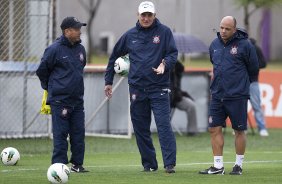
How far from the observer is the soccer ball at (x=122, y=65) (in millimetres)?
14969

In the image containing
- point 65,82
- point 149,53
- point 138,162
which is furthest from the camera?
point 138,162

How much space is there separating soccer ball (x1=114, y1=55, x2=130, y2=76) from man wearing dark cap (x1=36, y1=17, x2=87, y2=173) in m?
0.78

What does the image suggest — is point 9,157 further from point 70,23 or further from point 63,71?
point 70,23

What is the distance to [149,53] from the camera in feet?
46.0

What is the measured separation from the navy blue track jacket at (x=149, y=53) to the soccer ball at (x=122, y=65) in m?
Result: 0.80

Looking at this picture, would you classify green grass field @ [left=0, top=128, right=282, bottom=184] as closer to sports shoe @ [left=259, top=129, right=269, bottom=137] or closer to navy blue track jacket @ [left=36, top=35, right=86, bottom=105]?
sports shoe @ [left=259, top=129, right=269, bottom=137]

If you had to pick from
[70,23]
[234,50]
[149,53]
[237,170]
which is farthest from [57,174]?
[234,50]

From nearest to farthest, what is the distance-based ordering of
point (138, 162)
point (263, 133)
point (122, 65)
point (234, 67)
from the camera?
point (234, 67), point (122, 65), point (138, 162), point (263, 133)

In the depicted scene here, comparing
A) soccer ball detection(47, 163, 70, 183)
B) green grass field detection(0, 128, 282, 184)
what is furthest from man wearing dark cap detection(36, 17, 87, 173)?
soccer ball detection(47, 163, 70, 183)

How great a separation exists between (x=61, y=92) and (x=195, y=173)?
→ 2158 mm

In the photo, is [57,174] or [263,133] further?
[263,133]

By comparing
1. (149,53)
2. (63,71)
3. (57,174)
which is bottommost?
(57,174)

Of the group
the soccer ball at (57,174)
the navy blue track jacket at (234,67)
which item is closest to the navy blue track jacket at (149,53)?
the navy blue track jacket at (234,67)

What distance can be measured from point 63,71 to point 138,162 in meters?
2.76
